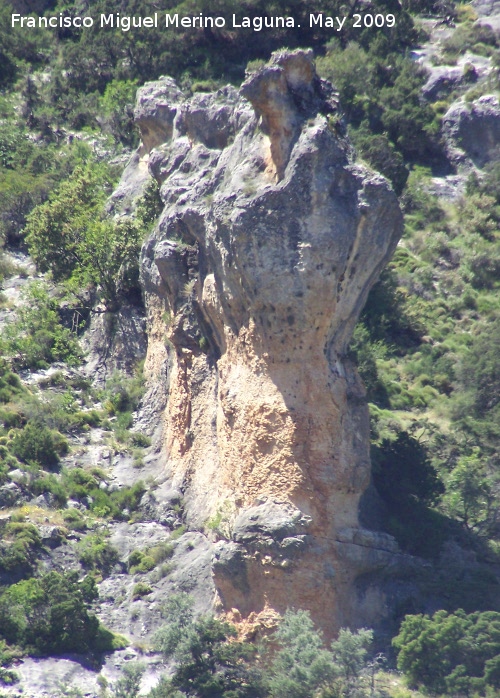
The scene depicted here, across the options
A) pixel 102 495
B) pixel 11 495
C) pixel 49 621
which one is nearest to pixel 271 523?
pixel 49 621

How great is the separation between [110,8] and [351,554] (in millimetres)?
45515

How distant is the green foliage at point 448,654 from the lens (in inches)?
952

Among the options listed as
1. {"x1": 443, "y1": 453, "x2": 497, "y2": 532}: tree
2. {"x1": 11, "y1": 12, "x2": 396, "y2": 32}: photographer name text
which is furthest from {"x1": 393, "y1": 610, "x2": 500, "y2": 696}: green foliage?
{"x1": 11, "y1": 12, "x2": 396, "y2": 32}: photographer name text

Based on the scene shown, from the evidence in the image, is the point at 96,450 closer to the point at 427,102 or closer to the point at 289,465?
the point at 289,465

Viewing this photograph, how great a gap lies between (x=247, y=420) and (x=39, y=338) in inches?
528

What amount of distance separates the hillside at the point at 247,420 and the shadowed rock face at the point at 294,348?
0.25 feet

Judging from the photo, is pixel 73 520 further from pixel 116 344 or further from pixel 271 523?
pixel 116 344

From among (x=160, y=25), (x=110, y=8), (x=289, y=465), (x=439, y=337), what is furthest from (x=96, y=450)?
(x=110, y=8)

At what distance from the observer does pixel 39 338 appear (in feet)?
125

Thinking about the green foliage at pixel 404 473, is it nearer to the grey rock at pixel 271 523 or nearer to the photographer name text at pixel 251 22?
the grey rock at pixel 271 523

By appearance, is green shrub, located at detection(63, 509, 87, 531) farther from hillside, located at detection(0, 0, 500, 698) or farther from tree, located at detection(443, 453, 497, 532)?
tree, located at detection(443, 453, 497, 532)

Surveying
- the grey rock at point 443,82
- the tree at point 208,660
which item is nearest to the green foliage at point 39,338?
the tree at point 208,660

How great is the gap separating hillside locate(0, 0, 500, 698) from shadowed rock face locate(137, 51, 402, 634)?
8cm

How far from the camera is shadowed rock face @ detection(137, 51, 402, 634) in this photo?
26.1 m
